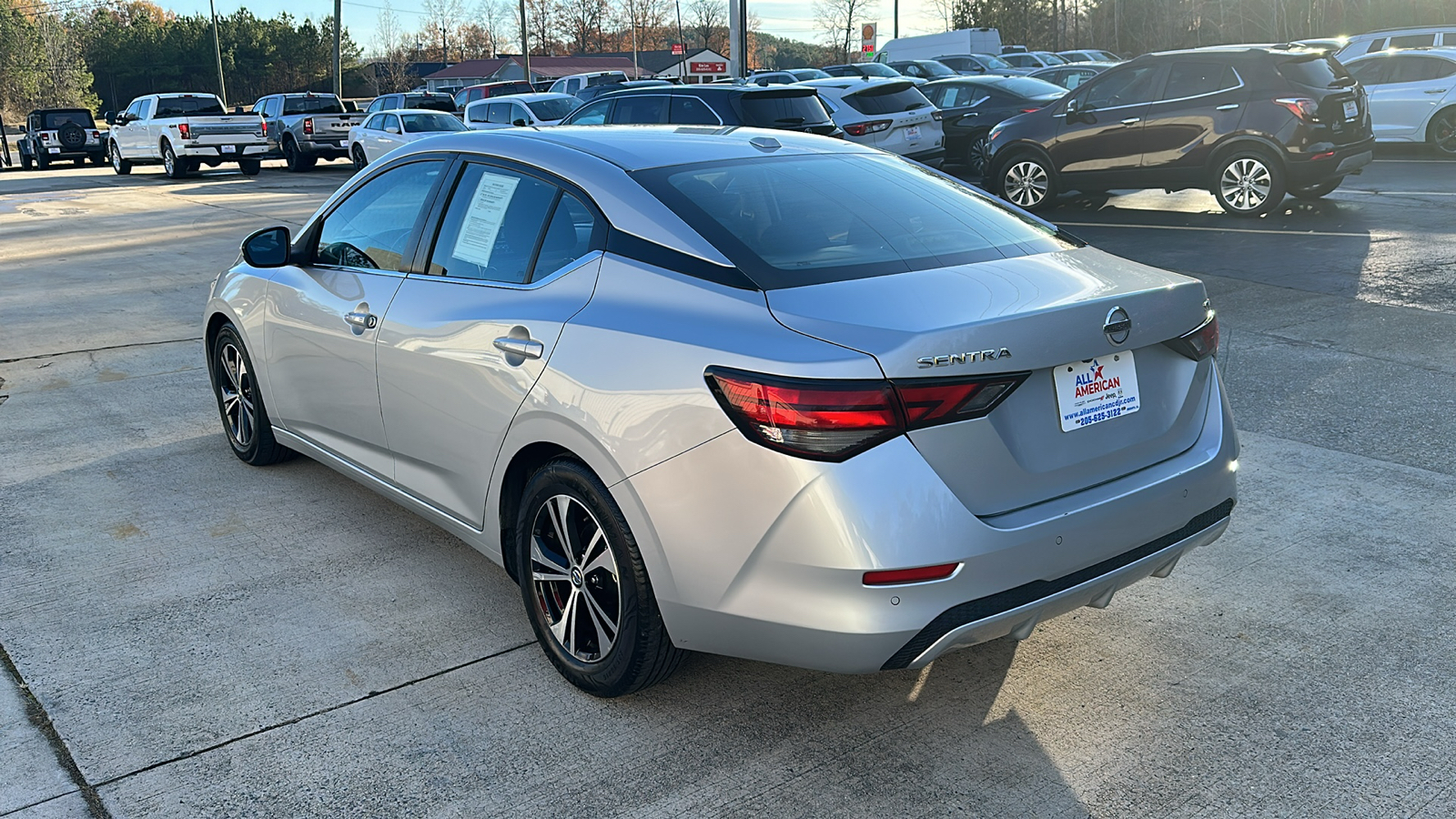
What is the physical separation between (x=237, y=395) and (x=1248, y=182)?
34.9 feet

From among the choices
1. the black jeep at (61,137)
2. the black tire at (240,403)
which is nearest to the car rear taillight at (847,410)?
the black tire at (240,403)

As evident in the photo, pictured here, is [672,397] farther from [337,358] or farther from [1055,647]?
[337,358]

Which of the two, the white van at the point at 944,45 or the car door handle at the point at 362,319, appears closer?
the car door handle at the point at 362,319

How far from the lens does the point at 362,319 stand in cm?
421

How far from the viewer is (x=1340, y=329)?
24.9 ft

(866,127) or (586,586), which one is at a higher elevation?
(866,127)

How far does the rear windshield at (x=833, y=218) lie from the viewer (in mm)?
3207

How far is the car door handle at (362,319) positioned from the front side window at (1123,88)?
1107cm

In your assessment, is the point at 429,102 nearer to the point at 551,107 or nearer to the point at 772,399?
the point at 551,107

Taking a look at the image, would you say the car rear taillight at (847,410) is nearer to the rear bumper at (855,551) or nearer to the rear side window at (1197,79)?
the rear bumper at (855,551)

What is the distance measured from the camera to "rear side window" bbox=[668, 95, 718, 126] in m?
13.3

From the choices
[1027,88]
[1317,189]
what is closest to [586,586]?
[1317,189]

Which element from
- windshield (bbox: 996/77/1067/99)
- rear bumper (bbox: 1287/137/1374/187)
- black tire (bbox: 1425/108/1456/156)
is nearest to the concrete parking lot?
rear bumper (bbox: 1287/137/1374/187)

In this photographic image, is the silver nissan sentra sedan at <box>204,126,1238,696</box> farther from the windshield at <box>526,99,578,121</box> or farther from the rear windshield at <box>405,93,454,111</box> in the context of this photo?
the rear windshield at <box>405,93,454,111</box>
